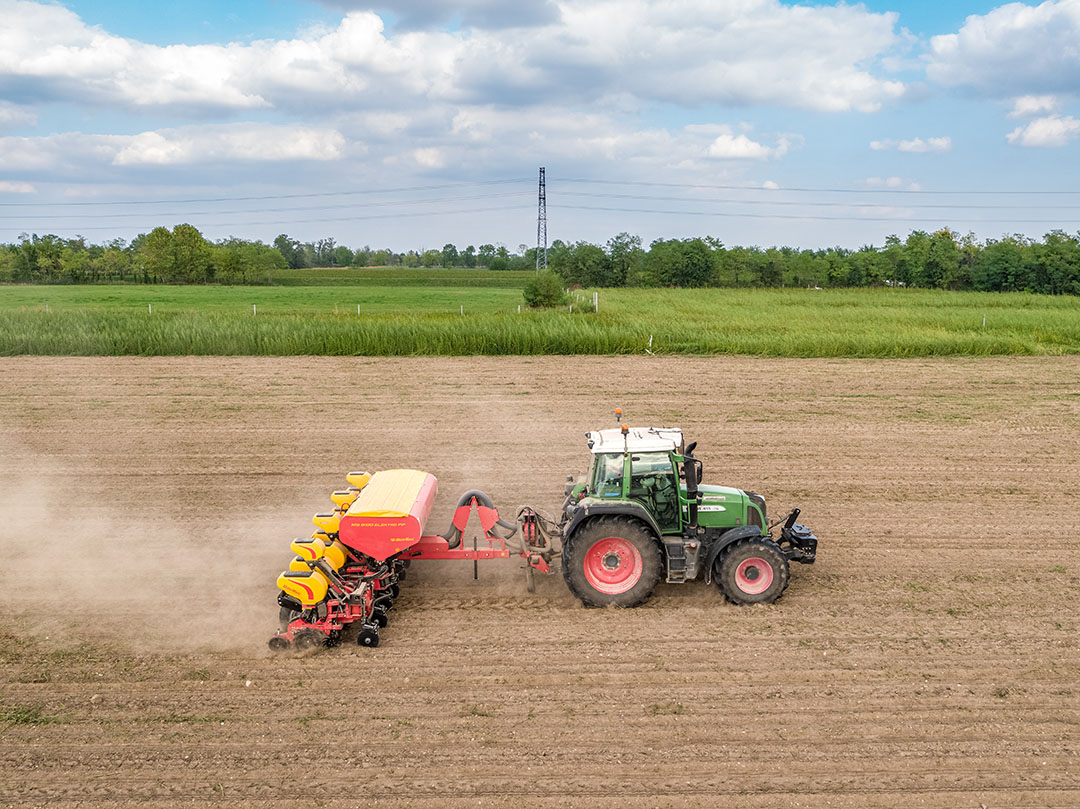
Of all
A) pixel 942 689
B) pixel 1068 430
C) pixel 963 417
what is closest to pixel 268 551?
pixel 942 689

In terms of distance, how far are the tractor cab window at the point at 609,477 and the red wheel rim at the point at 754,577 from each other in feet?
5.29

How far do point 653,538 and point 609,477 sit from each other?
81cm

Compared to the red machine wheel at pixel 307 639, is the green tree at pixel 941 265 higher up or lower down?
higher up

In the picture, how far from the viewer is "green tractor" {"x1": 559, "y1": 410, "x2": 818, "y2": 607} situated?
8.58m

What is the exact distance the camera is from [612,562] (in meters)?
8.79

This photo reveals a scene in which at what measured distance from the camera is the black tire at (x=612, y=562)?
8.55 m

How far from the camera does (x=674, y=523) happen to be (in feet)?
29.0

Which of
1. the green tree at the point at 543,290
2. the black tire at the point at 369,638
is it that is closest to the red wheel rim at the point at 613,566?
the black tire at the point at 369,638

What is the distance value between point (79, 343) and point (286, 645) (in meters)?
22.7

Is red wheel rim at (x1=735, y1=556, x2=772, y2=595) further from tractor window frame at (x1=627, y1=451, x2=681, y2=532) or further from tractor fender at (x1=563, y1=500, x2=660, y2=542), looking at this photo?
tractor fender at (x1=563, y1=500, x2=660, y2=542)

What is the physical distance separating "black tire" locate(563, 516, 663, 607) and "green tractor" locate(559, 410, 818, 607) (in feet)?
0.04

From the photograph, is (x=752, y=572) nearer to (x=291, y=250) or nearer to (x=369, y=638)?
(x=369, y=638)

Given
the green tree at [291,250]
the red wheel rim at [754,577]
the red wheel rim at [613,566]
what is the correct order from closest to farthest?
the red wheel rim at [613,566] < the red wheel rim at [754,577] < the green tree at [291,250]

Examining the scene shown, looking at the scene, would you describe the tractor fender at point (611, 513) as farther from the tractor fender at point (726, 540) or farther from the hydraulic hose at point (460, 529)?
the hydraulic hose at point (460, 529)
